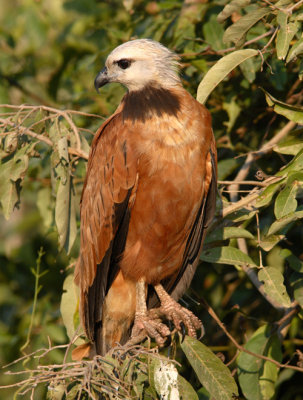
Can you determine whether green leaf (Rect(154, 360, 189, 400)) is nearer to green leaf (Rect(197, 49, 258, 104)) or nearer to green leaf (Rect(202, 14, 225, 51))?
green leaf (Rect(197, 49, 258, 104))

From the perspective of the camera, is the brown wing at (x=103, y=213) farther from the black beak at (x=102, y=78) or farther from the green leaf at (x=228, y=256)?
the green leaf at (x=228, y=256)

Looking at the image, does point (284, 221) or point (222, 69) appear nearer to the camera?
point (284, 221)

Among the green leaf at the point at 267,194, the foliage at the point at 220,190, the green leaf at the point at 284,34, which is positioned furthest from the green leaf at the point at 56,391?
the green leaf at the point at 284,34

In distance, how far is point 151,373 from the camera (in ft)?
8.73

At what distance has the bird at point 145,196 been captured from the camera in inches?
136

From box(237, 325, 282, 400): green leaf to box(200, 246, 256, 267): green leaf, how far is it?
0.49 m

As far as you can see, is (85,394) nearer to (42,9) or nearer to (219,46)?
(219,46)

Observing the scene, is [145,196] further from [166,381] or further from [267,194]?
[166,381]

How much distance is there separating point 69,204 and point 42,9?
3.25 metres

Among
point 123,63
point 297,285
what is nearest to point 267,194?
point 297,285

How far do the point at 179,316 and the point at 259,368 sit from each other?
55cm

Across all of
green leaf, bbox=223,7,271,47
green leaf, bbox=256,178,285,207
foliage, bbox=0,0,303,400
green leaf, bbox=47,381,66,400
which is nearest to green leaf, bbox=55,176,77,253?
foliage, bbox=0,0,303,400

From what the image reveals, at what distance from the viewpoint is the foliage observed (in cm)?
299

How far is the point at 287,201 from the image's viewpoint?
301 centimetres
